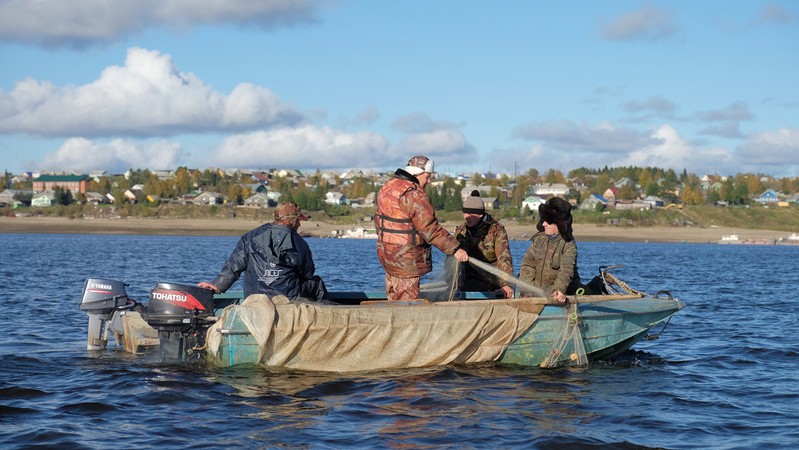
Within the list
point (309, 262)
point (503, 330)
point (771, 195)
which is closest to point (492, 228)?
point (503, 330)

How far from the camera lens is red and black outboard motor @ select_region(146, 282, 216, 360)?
10461mm

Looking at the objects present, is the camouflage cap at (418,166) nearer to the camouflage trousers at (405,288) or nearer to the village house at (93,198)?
the camouflage trousers at (405,288)

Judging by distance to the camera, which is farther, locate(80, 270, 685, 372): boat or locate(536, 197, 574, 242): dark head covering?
locate(536, 197, 574, 242): dark head covering

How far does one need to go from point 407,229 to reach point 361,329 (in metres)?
1.25

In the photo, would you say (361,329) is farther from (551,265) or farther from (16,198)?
(16,198)

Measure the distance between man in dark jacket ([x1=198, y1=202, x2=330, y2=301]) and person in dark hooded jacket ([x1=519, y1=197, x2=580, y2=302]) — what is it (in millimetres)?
2989

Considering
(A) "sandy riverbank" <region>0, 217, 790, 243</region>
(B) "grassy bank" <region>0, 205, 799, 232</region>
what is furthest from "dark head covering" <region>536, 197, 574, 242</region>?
(B) "grassy bank" <region>0, 205, 799, 232</region>

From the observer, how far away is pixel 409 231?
35.9 feet

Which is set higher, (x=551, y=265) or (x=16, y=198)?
(x=551, y=265)

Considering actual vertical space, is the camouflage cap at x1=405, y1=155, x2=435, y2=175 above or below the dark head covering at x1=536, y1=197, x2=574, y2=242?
above

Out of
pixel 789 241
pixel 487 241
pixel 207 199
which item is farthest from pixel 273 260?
pixel 207 199

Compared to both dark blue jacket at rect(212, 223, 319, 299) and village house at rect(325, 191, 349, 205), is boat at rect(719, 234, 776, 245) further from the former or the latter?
dark blue jacket at rect(212, 223, 319, 299)

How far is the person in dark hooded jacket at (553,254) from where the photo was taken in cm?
1178

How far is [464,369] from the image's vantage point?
11250mm
